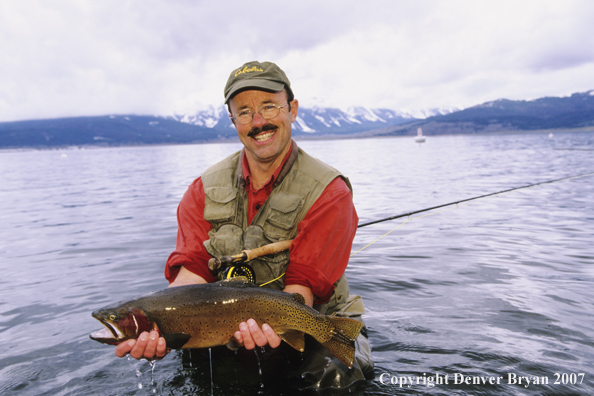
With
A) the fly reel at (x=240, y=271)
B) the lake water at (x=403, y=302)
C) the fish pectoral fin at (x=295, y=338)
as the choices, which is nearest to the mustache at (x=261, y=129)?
the fly reel at (x=240, y=271)

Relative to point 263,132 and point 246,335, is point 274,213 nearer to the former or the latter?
point 263,132

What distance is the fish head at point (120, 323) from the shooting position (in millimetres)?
3201

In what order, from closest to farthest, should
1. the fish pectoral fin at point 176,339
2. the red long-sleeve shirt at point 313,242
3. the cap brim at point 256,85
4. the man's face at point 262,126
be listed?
the fish pectoral fin at point 176,339, the red long-sleeve shirt at point 313,242, the cap brim at point 256,85, the man's face at point 262,126

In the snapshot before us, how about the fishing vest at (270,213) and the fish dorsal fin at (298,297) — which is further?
the fishing vest at (270,213)

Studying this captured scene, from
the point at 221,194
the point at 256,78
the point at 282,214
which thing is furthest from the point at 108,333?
the point at 256,78

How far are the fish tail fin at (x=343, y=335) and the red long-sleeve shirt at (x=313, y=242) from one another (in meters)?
0.44

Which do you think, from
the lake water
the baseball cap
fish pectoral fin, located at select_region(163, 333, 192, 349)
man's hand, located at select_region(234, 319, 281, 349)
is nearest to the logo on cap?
the baseball cap

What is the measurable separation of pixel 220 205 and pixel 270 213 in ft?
1.83

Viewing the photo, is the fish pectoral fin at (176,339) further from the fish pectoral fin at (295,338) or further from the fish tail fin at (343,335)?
the fish tail fin at (343,335)

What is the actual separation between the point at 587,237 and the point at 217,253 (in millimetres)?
9962

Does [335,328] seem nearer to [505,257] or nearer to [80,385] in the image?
[80,385]

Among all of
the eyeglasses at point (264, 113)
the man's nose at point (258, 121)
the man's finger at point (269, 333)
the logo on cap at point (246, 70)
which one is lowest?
the man's finger at point (269, 333)

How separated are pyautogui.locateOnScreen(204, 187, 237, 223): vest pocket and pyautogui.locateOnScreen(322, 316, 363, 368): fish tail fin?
160 cm

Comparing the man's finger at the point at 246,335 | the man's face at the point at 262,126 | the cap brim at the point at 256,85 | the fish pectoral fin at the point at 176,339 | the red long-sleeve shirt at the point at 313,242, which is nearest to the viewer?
the fish pectoral fin at the point at 176,339
